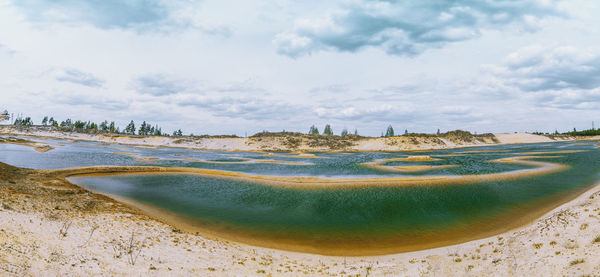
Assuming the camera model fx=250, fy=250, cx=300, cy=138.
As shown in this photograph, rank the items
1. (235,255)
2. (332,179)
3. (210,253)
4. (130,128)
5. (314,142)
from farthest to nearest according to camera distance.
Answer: (130,128), (314,142), (332,179), (235,255), (210,253)

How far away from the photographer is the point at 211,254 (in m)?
11.1

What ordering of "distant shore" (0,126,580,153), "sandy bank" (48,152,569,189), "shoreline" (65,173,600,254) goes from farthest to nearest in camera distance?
1. "distant shore" (0,126,580,153)
2. "sandy bank" (48,152,569,189)
3. "shoreline" (65,173,600,254)

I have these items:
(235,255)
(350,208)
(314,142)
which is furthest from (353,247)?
(314,142)

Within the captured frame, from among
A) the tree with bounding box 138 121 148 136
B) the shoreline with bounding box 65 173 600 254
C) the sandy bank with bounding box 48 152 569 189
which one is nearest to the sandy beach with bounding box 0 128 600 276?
the shoreline with bounding box 65 173 600 254

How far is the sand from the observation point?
835cm

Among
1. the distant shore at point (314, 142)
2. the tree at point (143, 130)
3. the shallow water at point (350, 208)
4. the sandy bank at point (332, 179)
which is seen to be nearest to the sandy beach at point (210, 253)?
the shallow water at point (350, 208)

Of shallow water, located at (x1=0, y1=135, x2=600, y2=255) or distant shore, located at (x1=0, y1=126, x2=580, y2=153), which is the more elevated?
distant shore, located at (x1=0, y1=126, x2=580, y2=153)

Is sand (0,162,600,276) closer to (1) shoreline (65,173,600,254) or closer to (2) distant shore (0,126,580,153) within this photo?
(1) shoreline (65,173,600,254)

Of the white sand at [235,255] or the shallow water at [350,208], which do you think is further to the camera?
the shallow water at [350,208]

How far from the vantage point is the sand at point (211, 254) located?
835 cm

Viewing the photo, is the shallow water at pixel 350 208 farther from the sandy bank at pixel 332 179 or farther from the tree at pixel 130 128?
the tree at pixel 130 128

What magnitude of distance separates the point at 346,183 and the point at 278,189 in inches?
320

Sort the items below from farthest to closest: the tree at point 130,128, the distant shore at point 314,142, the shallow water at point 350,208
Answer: the tree at point 130,128, the distant shore at point 314,142, the shallow water at point 350,208

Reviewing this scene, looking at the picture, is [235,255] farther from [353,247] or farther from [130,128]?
[130,128]
